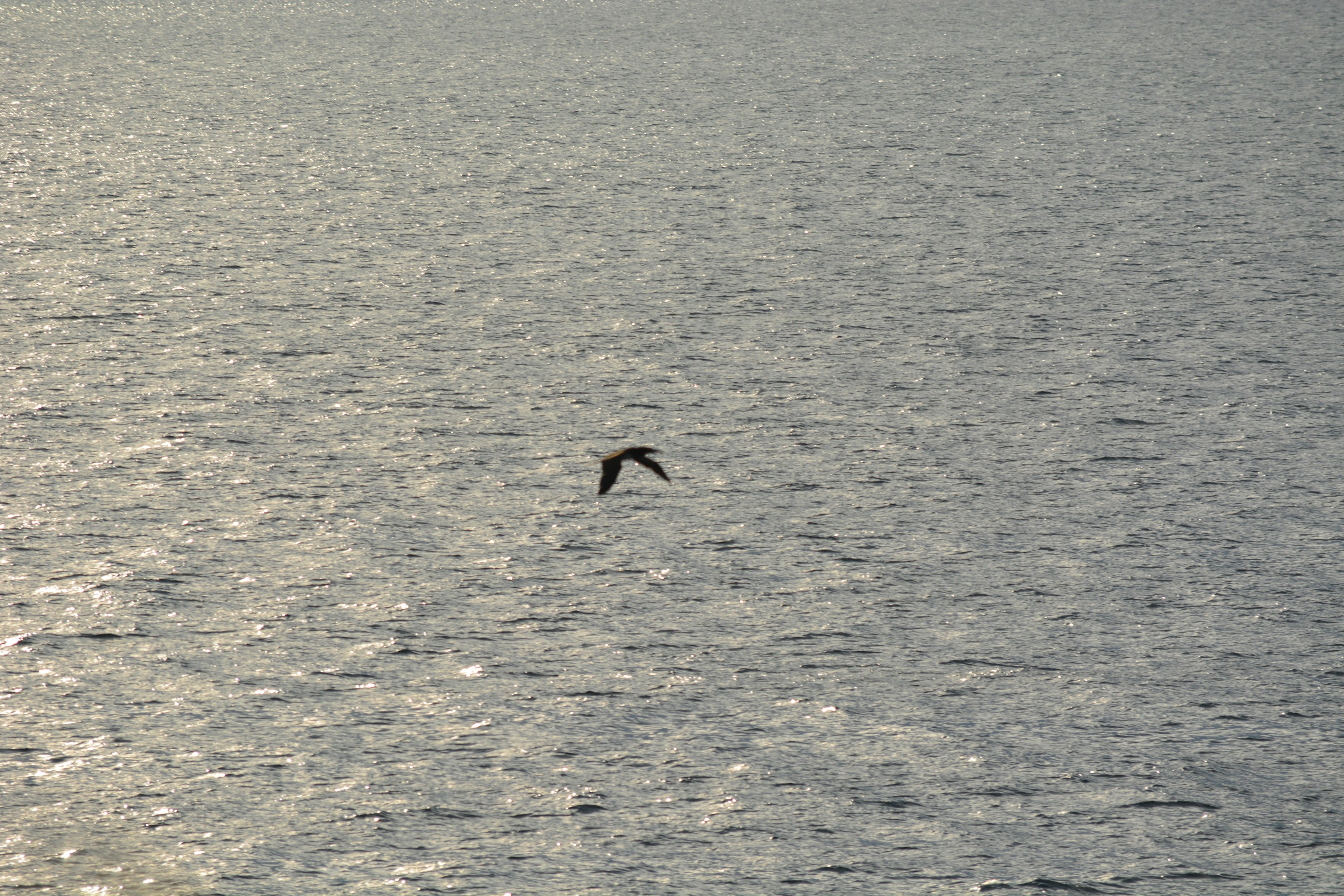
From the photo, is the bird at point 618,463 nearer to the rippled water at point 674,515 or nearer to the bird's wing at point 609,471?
the bird's wing at point 609,471

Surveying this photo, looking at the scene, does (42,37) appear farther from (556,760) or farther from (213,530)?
(556,760)

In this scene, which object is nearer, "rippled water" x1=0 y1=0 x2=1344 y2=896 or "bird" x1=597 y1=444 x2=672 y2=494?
"rippled water" x1=0 y1=0 x2=1344 y2=896

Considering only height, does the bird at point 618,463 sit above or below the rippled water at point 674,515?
above

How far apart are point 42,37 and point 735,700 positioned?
22.7ft

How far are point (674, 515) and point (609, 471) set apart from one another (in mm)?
521

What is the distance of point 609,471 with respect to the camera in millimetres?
1898

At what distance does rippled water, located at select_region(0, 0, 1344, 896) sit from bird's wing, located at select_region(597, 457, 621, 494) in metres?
0.21

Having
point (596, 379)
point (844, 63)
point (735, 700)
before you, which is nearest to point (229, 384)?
point (596, 379)

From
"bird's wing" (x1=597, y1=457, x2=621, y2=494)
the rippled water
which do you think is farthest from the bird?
the rippled water

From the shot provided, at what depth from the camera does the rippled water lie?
1609 mm

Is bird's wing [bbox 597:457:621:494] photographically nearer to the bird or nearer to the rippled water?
the bird

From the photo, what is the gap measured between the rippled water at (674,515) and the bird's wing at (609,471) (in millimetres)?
213

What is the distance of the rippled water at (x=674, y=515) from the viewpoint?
1.61 metres

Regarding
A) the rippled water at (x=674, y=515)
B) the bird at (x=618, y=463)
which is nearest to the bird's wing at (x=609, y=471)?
the bird at (x=618, y=463)
